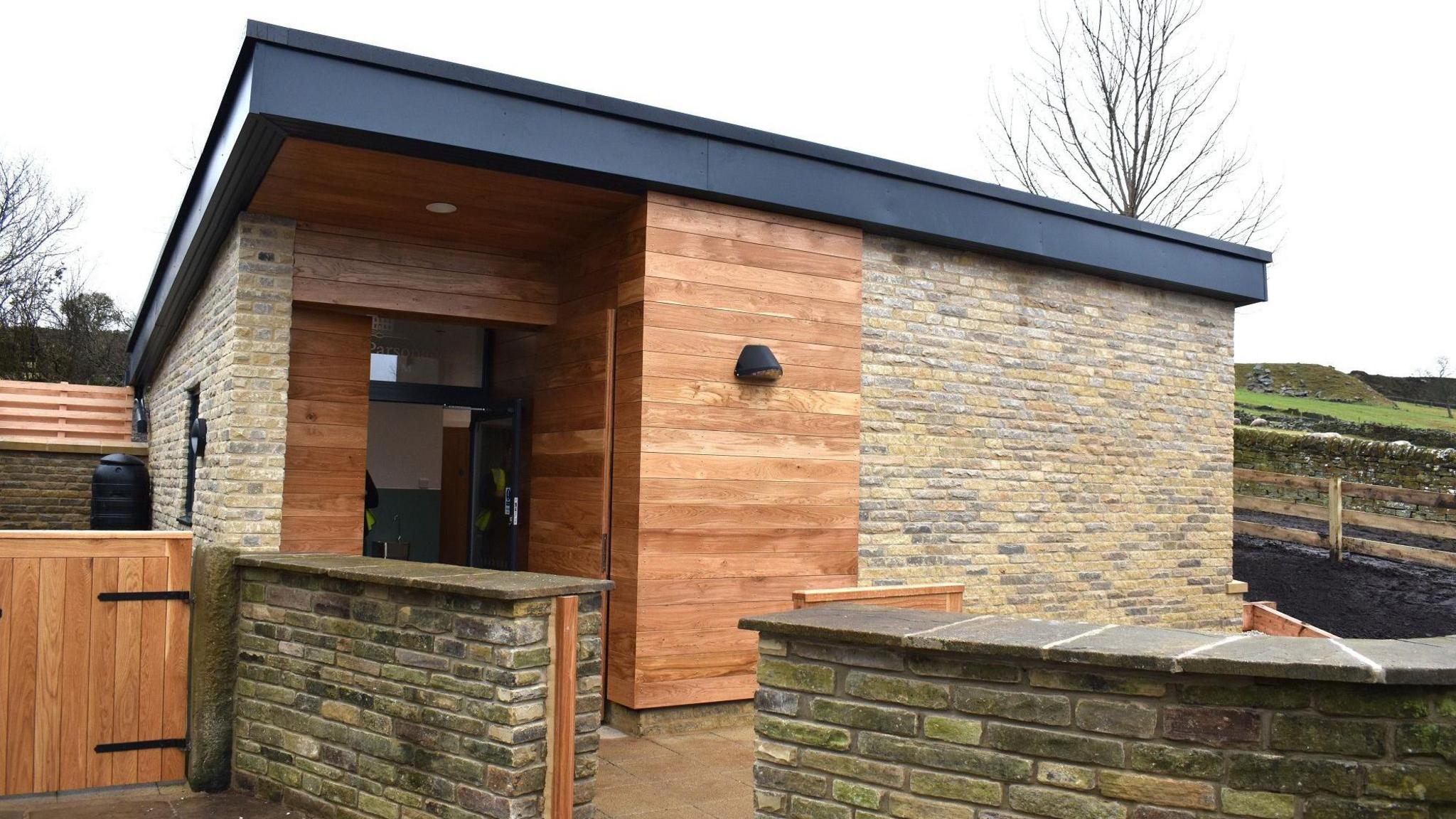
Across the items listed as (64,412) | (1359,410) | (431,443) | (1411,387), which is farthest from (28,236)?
(1411,387)

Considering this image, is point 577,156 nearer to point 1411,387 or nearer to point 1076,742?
point 1076,742

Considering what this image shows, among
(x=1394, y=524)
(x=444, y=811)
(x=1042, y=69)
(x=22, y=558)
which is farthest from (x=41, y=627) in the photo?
(x=1042, y=69)

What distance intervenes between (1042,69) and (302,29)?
17.1 meters

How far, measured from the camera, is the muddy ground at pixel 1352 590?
1213 centimetres

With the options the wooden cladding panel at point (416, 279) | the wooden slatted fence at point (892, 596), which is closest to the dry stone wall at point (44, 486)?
the wooden cladding panel at point (416, 279)

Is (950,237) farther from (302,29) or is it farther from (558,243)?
(302,29)

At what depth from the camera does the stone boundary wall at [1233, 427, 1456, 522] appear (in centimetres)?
1759

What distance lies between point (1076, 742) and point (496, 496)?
6.50m

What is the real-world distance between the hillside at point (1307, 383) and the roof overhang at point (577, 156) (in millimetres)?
30286

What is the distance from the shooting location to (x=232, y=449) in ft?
22.1

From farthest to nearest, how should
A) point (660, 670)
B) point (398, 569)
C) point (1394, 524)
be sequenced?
point (1394, 524) → point (660, 670) → point (398, 569)

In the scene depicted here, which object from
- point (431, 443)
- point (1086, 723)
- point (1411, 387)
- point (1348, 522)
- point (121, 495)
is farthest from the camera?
point (1411, 387)

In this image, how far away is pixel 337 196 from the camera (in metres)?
6.56

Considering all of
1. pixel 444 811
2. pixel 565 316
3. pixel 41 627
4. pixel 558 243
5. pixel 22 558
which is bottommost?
pixel 444 811
